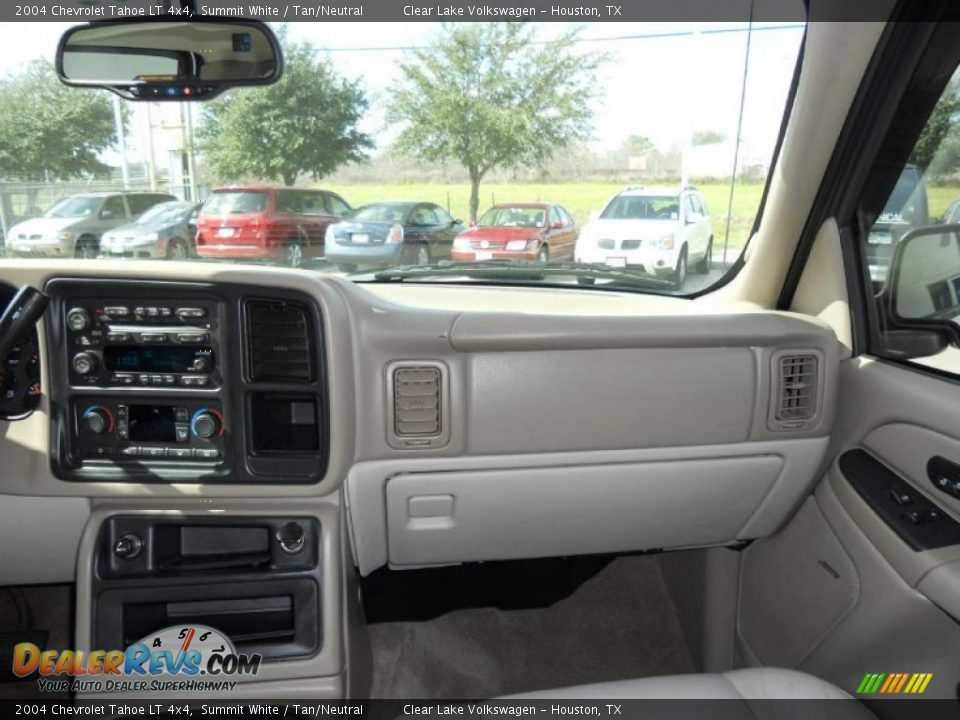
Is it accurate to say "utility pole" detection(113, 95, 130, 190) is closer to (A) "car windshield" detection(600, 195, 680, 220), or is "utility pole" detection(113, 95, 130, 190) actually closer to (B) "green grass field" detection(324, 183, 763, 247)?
(B) "green grass field" detection(324, 183, 763, 247)

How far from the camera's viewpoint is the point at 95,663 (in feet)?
6.98

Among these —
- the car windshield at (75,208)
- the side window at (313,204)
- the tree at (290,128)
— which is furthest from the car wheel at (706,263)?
the car windshield at (75,208)

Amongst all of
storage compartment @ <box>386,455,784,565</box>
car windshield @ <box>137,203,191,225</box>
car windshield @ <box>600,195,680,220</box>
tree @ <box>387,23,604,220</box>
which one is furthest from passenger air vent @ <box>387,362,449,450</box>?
car windshield @ <box>137,203,191,225</box>

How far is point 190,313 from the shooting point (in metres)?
2.01

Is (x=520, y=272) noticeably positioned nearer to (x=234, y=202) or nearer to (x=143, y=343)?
(x=234, y=202)

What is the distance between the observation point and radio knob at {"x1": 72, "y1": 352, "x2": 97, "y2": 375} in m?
2.05

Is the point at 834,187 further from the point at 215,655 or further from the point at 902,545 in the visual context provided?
the point at 215,655

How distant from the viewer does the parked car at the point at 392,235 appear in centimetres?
261

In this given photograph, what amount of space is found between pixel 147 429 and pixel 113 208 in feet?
3.96

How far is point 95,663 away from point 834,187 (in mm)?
2680

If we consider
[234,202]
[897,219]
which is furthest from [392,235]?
[897,219]

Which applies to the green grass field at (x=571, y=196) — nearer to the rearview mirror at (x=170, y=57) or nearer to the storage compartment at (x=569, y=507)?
the rearview mirror at (x=170, y=57)

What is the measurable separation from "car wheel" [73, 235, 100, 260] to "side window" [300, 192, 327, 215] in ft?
2.48

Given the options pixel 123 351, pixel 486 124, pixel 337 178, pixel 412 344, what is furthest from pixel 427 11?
pixel 123 351
